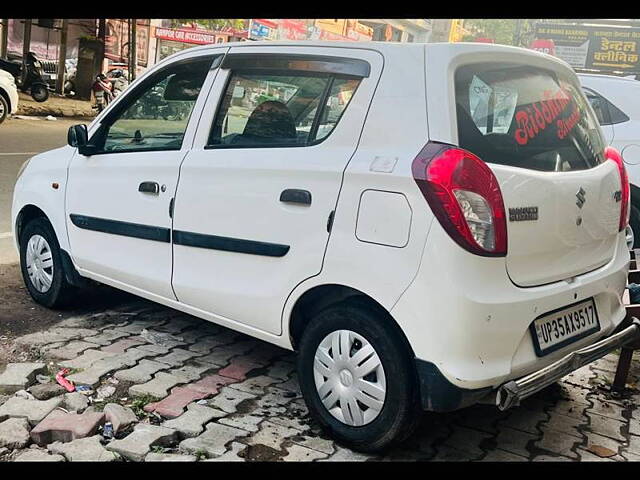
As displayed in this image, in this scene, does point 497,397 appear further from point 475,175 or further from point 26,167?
point 26,167

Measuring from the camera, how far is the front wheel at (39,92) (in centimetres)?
1859

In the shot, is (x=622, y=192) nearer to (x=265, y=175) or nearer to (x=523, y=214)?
(x=523, y=214)

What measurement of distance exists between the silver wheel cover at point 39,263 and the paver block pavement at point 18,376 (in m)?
0.99

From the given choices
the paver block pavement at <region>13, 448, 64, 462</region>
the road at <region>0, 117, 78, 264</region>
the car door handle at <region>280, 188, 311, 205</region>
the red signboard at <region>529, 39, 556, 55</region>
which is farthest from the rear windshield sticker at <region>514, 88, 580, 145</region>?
the red signboard at <region>529, 39, 556, 55</region>

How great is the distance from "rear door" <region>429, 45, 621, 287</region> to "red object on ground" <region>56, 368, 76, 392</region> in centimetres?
222

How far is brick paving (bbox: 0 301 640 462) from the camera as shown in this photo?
114 inches

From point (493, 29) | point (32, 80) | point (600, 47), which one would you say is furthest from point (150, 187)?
point (493, 29)

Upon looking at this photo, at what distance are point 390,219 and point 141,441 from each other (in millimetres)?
1441

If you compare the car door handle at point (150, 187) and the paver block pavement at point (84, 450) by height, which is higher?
the car door handle at point (150, 187)

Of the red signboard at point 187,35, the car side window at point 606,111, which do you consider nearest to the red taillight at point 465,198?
the car side window at point 606,111

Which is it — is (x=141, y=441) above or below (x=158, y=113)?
below

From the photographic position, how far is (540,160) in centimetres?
283

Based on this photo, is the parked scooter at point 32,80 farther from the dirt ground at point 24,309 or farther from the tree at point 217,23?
the dirt ground at point 24,309

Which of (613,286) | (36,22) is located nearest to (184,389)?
(613,286)
